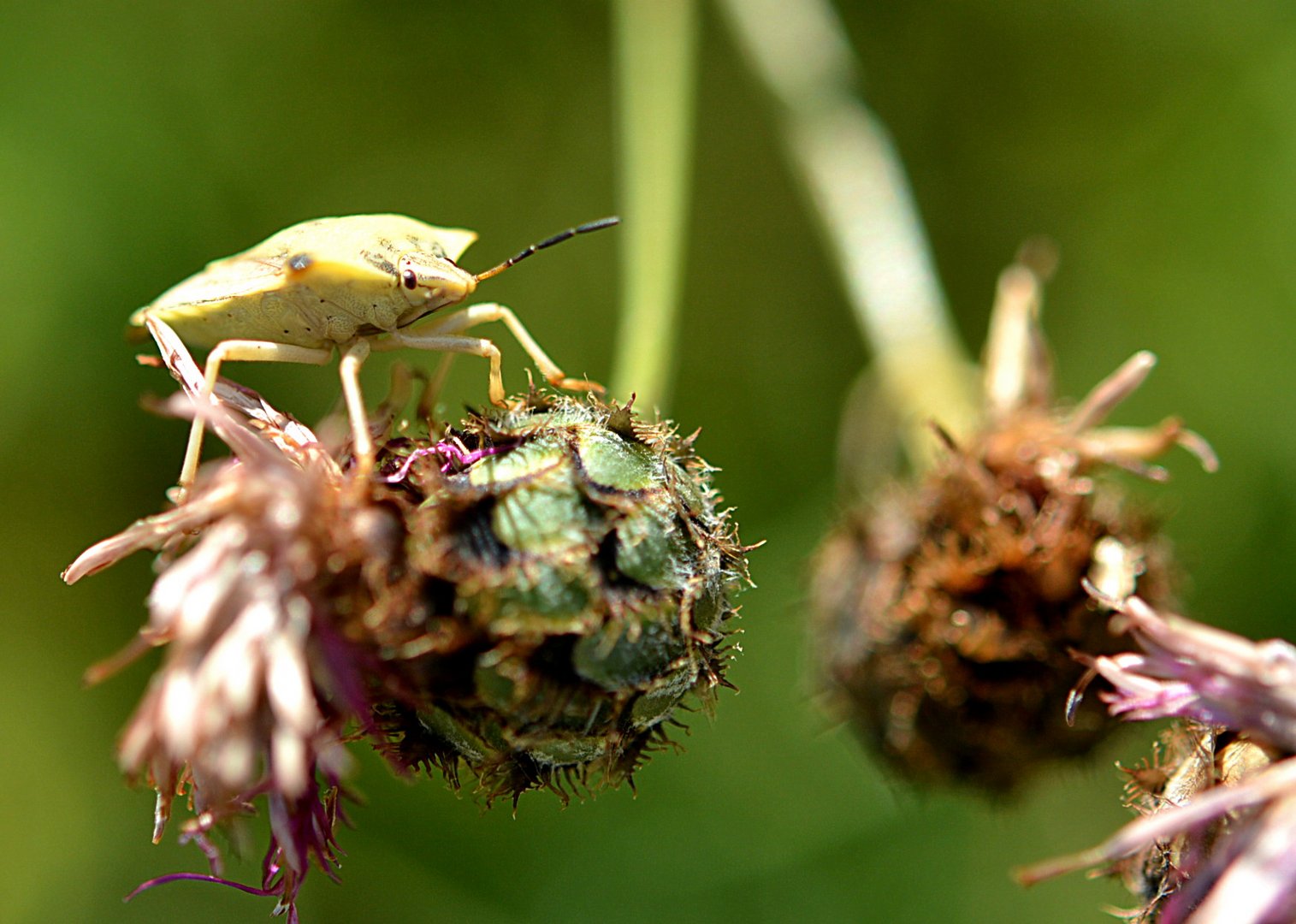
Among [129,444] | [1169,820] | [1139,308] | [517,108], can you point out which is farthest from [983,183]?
[1169,820]

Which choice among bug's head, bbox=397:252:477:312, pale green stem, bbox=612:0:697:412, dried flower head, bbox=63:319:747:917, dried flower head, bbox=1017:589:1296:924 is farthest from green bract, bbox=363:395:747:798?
pale green stem, bbox=612:0:697:412

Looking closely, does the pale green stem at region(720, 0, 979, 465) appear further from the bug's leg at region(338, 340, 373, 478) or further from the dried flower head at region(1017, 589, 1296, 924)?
the bug's leg at region(338, 340, 373, 478)

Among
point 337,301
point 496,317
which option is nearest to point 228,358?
point 337,301

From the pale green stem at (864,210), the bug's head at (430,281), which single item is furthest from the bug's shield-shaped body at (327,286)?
the pale green stem at (864,210)

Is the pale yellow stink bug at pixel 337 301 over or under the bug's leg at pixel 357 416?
over

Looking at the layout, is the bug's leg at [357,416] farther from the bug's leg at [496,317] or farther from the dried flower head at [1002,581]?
the dried flower head at [1002,581]

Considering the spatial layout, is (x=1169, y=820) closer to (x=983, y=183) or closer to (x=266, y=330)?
(x=266, y=330)
